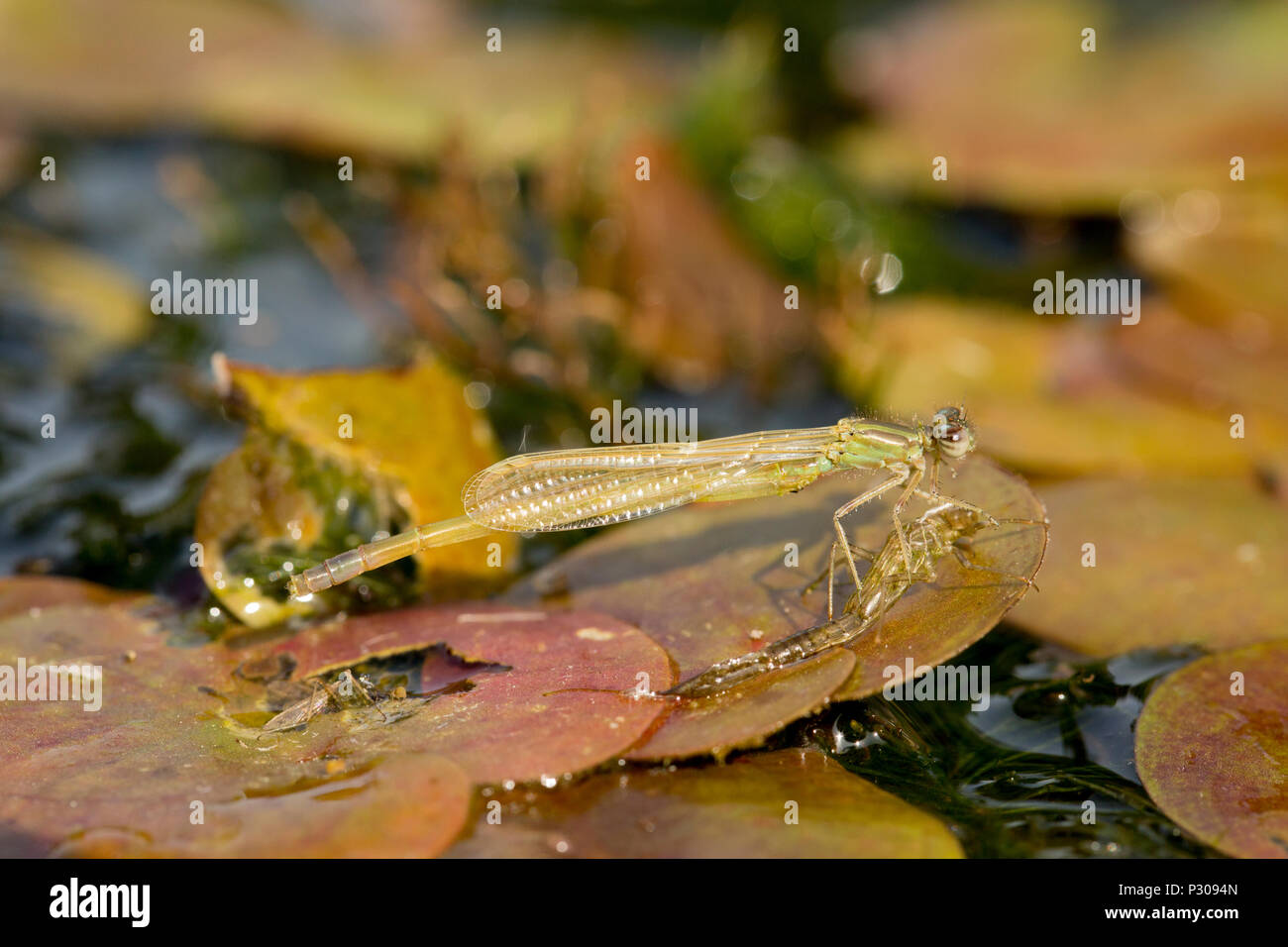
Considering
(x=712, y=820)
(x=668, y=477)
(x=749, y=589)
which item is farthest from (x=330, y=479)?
(x=712, y=820)

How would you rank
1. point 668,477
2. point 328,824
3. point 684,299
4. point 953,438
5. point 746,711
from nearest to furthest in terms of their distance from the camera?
1. point 328,824
2. point 746,711
3. point 953,438
4. point 668,477
5. point 684,299

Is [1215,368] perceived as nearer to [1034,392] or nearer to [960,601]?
Result: [1034,392]

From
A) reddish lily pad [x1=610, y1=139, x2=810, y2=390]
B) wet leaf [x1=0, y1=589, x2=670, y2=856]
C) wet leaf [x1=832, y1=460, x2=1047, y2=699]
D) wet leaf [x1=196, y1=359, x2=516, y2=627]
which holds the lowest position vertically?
wet leaf [x1=0, y1=589, x2=670, y2=856]

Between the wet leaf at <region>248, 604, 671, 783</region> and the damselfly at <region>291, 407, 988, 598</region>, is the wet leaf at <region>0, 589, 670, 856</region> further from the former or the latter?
the damselfly at <region>291, 407, 988, 598</region>

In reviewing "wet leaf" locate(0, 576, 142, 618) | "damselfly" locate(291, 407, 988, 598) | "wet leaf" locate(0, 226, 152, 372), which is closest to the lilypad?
"damselfly" locate(291, 407, 988, 598)

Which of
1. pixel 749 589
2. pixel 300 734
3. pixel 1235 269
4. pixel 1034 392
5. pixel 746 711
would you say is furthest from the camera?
pixel 1235 269

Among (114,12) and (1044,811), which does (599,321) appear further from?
(114,12)

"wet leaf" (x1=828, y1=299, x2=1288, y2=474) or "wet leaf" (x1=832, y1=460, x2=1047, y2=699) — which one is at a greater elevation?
"wet leaf" (x1=828, y1=299, x2=1288, y2=474)
